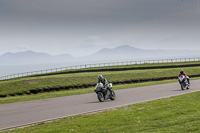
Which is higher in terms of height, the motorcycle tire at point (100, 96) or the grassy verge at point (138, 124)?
the motorcycle tire at point (100, 96)

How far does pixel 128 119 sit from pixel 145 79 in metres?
31.2

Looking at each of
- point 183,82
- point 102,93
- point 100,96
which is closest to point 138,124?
point 100,96

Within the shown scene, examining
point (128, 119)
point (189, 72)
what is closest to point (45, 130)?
point (128, 119)

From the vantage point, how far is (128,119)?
11320 mm

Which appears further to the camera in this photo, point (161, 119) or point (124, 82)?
point (124, 82)

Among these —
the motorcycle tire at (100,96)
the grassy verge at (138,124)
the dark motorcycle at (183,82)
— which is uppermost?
the dark motorcycle at (183,82)

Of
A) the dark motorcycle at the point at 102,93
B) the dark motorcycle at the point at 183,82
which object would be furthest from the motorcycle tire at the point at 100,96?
the dark motorcycle at the point at 183,82

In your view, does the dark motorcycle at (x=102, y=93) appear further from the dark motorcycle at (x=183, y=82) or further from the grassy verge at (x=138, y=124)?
the dark motorcycle at (x=183, y=82)

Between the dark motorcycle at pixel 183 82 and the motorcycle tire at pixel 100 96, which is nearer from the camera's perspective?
the motorcycle tire at pixel 100 96

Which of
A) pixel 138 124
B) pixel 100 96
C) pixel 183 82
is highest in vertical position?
pixel 183 82

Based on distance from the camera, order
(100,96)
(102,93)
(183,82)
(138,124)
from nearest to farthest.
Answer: (138,124) < (100,96) < (102,93) < (183,82)

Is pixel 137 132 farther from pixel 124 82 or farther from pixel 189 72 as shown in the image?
pixel 189 72

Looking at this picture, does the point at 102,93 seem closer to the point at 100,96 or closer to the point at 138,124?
the point at 100,96

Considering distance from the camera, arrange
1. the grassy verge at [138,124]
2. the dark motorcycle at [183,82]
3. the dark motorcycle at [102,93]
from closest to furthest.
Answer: the grassy verge at [138,124] < the dark motorcycle at [102,93] < the dark motorcycle at [183,82]
